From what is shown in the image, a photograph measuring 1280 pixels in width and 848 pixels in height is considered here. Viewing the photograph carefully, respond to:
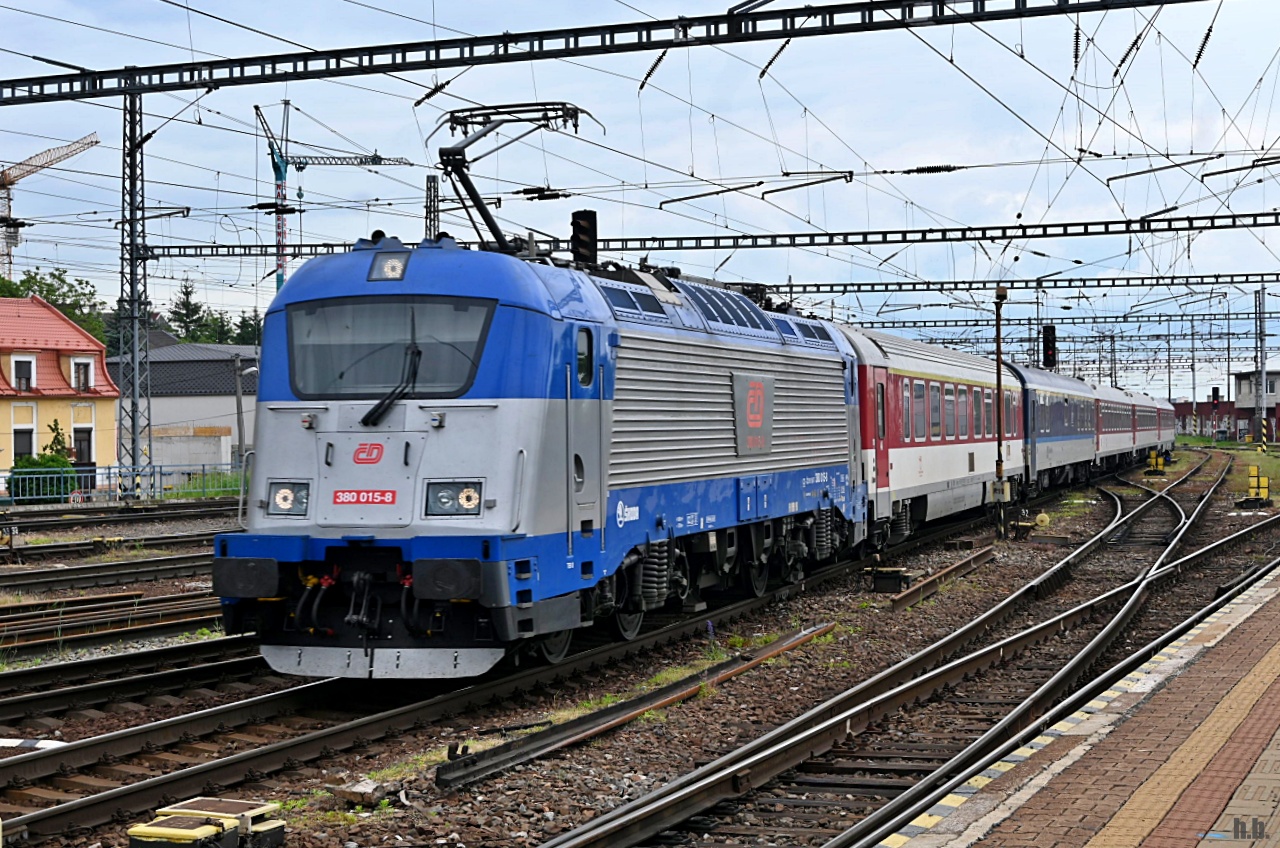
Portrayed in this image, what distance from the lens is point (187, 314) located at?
127 meters

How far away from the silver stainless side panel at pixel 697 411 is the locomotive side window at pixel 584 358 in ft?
1.73

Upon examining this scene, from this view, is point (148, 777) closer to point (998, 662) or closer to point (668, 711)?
point (668, 711)

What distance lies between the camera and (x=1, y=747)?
10.1m

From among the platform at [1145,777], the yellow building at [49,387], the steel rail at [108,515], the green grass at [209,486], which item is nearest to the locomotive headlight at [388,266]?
the platform at [1145,777]

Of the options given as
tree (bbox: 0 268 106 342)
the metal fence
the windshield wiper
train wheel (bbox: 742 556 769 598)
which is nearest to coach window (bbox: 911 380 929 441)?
train wheel (bbox: 742 556 769 598)

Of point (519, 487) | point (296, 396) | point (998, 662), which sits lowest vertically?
point (998, 662)

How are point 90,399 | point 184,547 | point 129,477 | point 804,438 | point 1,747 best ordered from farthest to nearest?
point 90,399 < point 129,477 < point 184,547 < point 804,438 < point 1,747

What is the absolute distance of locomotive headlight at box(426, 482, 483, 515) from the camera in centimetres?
1122

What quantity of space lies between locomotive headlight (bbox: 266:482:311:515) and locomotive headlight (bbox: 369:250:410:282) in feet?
6.11

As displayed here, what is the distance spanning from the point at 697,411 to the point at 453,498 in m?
4.48

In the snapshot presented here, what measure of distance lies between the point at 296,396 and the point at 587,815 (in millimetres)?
5021

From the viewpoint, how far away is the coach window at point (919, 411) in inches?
1004

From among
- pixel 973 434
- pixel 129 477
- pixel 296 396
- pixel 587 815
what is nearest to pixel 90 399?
pixel 129 477

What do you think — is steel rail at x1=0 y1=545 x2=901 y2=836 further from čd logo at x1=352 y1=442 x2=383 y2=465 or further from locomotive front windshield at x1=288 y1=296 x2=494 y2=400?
locomotive front windshield at x1=288 y1=296 x2=494 y2=400
